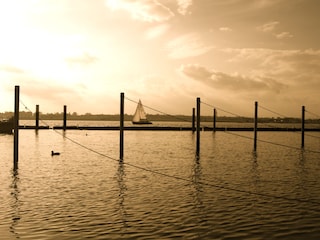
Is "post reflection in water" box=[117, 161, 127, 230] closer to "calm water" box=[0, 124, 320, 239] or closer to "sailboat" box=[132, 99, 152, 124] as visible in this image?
"calm water" box=[0, 124, 320, 239]

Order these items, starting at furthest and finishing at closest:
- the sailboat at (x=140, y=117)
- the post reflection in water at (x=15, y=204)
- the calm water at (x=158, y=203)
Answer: the sailboat at (x=140, y=117) → the post reflection in water at (x=15, y=204) → the calm water at (x=158, y=203)

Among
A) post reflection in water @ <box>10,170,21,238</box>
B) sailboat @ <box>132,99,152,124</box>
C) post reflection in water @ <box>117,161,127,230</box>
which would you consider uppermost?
sailboat @ <box>132,99,152,124</box>

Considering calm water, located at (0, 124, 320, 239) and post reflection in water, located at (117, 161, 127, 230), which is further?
post reflection in water, located at (117, 161, 127, 230)

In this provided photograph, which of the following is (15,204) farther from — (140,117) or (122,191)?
(140,117)

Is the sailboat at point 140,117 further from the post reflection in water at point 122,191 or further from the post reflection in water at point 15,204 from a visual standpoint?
the post reflection in water at point 15,204

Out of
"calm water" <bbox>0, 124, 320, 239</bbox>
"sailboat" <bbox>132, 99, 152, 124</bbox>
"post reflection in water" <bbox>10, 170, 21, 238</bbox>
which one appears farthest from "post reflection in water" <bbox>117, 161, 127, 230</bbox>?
"sailboat" <bbox>132, 99, 152, 124</bbox>

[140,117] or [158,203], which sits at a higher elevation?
[140,117]

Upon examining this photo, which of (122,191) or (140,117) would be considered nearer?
(122,191)

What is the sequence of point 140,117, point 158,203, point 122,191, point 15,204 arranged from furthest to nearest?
1. point 140,117
2. point 122,191
3. point 158,203
4. point 15,204

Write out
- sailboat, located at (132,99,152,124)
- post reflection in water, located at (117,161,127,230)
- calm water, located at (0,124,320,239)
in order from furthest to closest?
1. sailboat, located at (132,99,152,124)
2. post reflection in water, located at (117,161,127,230)
3. calm water, located at (0,124,320,239)

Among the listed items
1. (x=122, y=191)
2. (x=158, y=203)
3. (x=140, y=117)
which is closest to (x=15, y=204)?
(x=122, y=191)

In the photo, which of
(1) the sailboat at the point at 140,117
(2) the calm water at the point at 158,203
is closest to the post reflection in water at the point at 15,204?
(2) the calm water at the point at 158,203

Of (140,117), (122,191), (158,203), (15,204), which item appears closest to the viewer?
(15,204)

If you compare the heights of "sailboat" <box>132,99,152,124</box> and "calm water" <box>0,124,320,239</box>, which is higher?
"sailboat" <box>132,99,152,124</box>
